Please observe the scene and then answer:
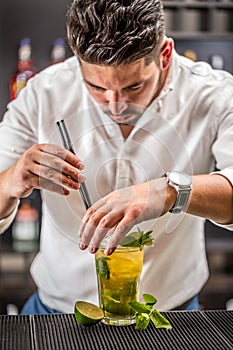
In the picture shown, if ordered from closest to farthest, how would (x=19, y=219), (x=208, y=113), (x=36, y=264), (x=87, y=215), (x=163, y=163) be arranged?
(x=87, y=215)
(x=163, y=163)
(x=208, y=113)
(x=36, y=264)
(x=19, y=219)

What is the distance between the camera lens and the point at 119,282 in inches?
61.7

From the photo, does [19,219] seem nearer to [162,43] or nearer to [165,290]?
[165,290]

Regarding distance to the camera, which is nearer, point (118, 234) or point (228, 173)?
point (118, 234)

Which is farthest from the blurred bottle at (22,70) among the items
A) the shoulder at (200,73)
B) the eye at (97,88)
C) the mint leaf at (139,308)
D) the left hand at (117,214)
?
the mint leaf at (139,308)

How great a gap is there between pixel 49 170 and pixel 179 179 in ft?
0.96

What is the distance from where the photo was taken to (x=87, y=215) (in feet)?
5.07

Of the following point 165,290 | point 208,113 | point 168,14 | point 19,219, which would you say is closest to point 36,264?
point 165,290

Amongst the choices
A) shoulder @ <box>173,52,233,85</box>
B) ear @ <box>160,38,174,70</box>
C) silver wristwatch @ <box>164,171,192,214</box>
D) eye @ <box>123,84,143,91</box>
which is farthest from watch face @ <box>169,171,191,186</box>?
shoulder @ <box>173,52,233,85</box>

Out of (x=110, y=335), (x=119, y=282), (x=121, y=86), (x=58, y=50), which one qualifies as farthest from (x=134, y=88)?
(x=58, y=50)

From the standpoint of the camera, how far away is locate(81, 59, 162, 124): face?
1.75 m

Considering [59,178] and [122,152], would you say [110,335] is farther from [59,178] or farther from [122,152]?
[122,152]

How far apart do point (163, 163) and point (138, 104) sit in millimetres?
227

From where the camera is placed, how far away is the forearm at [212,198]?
69.5 inches

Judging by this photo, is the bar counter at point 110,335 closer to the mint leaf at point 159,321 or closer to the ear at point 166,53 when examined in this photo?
the mint leaf at point 159,321
